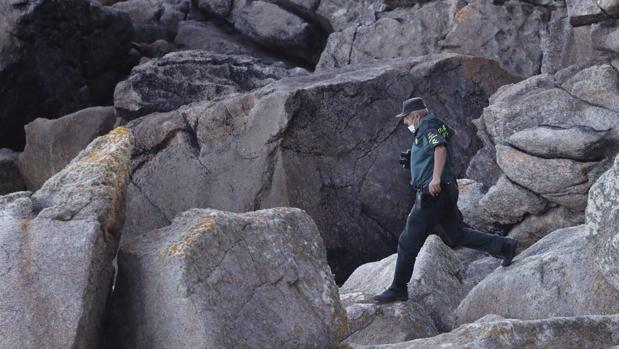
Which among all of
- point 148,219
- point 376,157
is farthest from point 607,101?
point 148,219

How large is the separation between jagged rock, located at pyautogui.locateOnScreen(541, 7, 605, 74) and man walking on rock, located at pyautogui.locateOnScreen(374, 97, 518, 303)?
17.8 ft

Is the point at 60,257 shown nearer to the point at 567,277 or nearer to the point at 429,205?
the point at 429,205

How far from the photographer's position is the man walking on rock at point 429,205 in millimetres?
9570

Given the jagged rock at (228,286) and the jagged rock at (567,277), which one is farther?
the jagged rock at (567,277)

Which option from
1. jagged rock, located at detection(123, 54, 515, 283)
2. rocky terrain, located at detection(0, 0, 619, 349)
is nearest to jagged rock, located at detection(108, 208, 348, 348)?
rocky terrain, located at detection(0, 0, 619, 349)

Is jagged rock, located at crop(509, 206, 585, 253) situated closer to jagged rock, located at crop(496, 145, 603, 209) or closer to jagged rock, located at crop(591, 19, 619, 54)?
jagged rock, located at crop(496, 145, 603, 209)

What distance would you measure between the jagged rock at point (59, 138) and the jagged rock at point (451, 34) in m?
5.97

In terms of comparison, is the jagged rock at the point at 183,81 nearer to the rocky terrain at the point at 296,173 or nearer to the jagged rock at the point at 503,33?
the rocky terrain at the point at 296,173

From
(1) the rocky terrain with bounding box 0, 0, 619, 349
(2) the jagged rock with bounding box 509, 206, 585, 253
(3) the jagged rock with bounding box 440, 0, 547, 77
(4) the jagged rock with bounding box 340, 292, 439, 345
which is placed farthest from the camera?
(3) the jagged rock with bounding box 440, 0, 547, 77

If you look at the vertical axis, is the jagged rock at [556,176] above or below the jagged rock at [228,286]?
below

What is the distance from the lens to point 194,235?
21.3 feet

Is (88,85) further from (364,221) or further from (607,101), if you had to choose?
(607,101)

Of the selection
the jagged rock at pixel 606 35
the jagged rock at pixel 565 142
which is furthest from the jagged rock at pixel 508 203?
the jagged rock at pixel 606 35

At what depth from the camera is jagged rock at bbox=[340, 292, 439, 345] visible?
9250 millimetres
